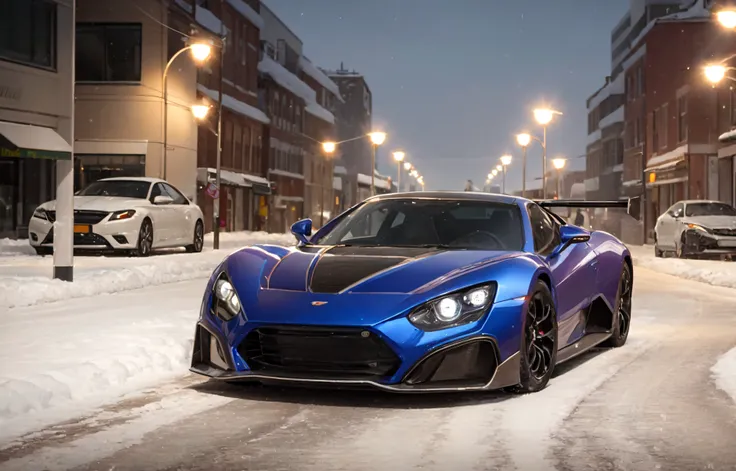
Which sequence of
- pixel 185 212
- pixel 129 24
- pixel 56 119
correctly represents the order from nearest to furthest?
pixel 56 119, pixel 185 212, pixel 129 24

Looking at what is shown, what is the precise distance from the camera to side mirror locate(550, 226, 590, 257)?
803 centimetres

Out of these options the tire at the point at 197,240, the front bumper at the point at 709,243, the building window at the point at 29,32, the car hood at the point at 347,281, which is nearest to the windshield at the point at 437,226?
the car hood at the point at 347,281

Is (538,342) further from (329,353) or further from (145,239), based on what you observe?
(145,239)

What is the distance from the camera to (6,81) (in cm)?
1952

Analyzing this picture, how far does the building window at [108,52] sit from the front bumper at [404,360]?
3864 centimetres

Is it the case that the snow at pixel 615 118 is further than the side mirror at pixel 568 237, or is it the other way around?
the snow at pixel 615 118

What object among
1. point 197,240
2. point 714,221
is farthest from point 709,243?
point 197,240

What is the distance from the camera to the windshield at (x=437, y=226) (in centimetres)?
781

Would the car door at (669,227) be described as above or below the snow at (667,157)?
below

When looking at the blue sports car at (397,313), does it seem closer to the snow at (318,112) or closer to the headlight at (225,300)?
the headlight at (225,300)

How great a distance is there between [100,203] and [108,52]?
2225 centimetres

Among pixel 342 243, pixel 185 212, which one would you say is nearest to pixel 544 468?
pixel 342 243

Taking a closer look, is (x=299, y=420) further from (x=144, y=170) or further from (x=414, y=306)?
(x=144, y=170)

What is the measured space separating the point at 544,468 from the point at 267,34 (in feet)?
243
